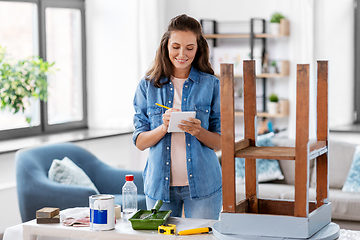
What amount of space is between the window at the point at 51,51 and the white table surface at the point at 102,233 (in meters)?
2.35

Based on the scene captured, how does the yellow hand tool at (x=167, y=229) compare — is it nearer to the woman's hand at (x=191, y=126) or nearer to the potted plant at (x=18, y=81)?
the woman's hand at (x=191, y=126)

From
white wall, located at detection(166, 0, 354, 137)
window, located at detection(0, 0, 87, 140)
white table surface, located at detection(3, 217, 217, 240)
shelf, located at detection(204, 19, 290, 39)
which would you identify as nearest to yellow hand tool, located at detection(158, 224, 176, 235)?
white table surface, located at detection(3, 217, 217, 240)

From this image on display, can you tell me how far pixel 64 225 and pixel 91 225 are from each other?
5.3 inches

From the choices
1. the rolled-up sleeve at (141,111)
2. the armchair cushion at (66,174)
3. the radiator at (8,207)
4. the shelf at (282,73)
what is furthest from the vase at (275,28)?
the rolled-up sleeve at (141,111)

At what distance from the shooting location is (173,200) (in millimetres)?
1961

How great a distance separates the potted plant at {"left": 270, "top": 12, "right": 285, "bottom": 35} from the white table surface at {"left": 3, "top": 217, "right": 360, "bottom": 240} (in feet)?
10.8

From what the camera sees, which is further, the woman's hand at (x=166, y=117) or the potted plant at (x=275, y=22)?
the potted plant at (x=275, y=22)

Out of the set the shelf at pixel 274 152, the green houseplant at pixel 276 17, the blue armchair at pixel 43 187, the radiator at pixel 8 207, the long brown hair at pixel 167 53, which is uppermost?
the green houseplant at pixel 276 17

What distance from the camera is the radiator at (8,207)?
3.49 meters

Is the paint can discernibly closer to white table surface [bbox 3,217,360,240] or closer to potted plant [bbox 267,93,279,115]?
white table surface [bbox 3,217,360,240]

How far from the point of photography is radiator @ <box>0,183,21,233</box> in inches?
137

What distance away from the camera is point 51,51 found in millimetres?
4539

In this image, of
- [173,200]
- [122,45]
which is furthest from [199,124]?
Result: [122,45]

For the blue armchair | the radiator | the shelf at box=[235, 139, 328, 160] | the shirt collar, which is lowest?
the radiator
